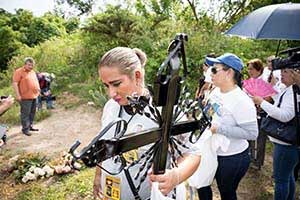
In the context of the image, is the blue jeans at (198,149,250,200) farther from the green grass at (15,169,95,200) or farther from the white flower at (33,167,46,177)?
the white flower at (33,167,46,177)

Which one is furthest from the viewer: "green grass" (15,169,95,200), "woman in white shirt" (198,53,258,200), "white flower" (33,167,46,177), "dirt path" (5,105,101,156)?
"dirt path" (5,105,101,156)

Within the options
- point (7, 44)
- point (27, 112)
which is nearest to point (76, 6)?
point (7, 44)

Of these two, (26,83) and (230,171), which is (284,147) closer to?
(230,171)

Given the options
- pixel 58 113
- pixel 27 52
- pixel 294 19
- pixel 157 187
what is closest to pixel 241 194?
pixel 294 19

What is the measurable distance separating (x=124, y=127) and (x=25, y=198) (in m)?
3.50

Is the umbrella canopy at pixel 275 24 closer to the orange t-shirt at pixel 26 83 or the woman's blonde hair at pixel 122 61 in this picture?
the woman's blonde hair at pixel 122 61

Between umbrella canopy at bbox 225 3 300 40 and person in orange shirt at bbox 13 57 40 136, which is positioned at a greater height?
umbrella canopy at bbox 225 3 300 40

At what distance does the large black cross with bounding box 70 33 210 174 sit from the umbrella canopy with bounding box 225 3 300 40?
2908 millimetres

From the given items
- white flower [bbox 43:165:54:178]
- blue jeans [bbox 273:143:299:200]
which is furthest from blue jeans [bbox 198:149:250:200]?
white flower [bbox 43:165:54:178]

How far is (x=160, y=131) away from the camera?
Answer: 40.0 inches

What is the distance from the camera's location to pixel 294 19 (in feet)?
12.2

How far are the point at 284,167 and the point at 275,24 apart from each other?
173cm

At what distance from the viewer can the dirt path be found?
5.91 m

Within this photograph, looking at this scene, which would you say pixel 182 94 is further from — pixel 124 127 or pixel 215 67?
pixel 215 67
